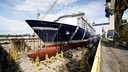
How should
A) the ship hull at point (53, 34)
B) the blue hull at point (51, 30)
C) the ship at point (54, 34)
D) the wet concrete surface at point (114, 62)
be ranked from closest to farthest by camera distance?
the wet concrete surface at point (114, 62), the ship hull at point (53, 34), the ship at point (54, 34), the blue hull at point (51, 30)

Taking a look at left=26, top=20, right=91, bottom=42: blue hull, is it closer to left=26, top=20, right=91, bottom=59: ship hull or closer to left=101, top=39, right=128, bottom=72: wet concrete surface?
left=26, top=20, right=91, bottom=59: ship hull

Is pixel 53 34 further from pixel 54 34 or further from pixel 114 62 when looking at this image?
pixel 114 62

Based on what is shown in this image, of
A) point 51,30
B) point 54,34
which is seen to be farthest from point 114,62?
point 51,30

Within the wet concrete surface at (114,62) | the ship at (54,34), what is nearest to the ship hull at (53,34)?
the ship at (54,34)

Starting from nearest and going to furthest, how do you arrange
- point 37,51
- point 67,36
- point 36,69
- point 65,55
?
point 36,69 → point 37,51 → point 65,55 → point 67,36

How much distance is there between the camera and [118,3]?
14250mm

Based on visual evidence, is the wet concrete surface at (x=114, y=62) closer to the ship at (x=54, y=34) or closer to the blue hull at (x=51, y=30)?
the ship at (x=54, y=34)

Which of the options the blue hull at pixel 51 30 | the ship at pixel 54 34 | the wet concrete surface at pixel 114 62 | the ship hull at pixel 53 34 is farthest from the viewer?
the blue hull at pixel 51 30

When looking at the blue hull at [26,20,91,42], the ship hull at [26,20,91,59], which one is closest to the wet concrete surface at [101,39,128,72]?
the ship hull at [26,20,91,59]

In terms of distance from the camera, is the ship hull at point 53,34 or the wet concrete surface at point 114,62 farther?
the ship hull at point 53,34

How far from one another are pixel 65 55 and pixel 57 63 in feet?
10.9

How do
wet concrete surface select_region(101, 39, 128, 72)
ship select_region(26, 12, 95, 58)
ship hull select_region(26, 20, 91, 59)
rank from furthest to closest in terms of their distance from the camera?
1. ship select_region(26, 12, 95, 58)
2. ship hull select_region(26, 20, 91, 59)
3. wet concrete surface select_region(101, 39, 128, 72)

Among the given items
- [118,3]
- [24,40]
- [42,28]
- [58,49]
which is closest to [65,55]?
[58,49]

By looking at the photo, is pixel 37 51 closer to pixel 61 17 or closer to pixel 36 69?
pixel 36 69
